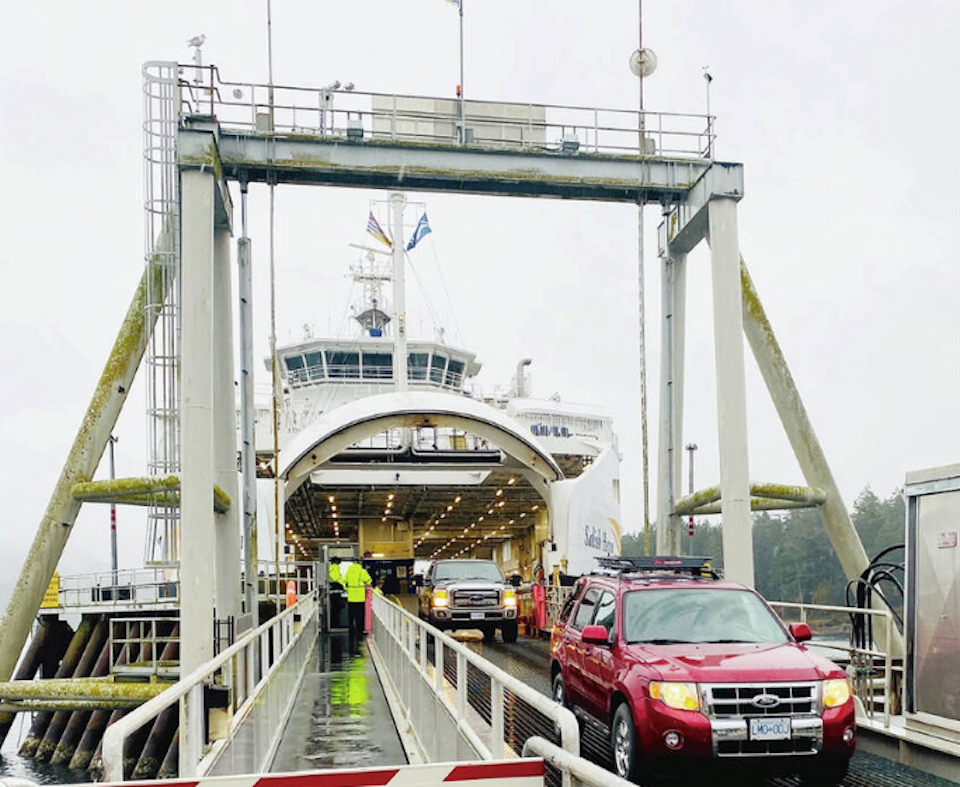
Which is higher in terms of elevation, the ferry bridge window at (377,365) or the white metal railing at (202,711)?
the ferry bridge window at (377,365)

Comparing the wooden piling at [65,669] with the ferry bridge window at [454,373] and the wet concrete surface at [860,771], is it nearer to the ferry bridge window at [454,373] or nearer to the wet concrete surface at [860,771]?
the wet concrete surface at [860,771]

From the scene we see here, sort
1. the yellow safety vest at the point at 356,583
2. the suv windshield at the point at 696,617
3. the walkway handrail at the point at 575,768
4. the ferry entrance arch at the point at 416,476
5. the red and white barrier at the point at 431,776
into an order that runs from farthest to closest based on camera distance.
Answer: the ferry entrance arch at the point at 416,476 → the yellow safety vest at the point at 356,583 → the suv windshield at the point at 696,617 → the red and white barrier at the point at 431,776 → the walkway handrail at the point at 575,768

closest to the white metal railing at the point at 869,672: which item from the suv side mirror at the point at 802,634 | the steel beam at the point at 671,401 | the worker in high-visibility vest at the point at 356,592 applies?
the suv side mirror at the point at 802,634

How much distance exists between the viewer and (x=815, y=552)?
331ft

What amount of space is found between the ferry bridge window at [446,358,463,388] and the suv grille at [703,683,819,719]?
39.6 meters

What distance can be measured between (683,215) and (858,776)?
46.0 ft

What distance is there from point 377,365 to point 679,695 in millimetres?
39055

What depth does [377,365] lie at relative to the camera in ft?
156

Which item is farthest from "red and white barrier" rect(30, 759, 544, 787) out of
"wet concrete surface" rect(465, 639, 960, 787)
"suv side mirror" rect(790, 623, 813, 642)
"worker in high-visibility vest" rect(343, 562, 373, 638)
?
"worker in high-visibility vest" rect(343, 562, 373, 638)

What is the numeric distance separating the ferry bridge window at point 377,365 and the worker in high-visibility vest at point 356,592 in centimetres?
1956

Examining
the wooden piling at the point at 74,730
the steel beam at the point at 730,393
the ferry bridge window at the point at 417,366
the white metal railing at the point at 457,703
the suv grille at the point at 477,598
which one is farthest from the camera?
the ferry bridge window at the point at 417,366

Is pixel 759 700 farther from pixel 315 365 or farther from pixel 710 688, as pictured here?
pixel 315 365

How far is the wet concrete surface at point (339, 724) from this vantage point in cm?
1094

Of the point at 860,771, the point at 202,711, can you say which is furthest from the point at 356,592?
the point at 202,711
